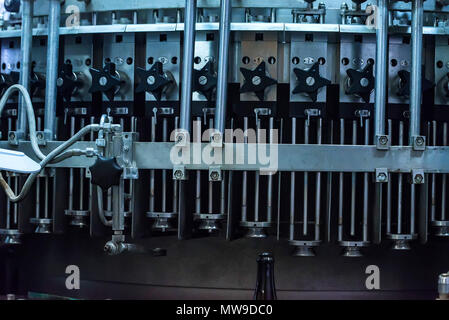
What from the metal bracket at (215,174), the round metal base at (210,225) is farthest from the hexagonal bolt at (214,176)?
the round metal base at (210,225)

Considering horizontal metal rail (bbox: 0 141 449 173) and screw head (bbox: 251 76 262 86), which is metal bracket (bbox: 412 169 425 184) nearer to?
horizontal metal rail (bbox: 0 141 449 173)

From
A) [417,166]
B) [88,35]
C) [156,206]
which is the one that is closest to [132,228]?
[156,206]

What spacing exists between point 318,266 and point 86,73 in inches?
51.6

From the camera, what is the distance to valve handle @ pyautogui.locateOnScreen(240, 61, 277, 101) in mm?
2963

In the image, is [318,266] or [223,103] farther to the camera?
[318,266]

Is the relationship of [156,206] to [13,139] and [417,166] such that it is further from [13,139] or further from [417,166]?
[417,166]

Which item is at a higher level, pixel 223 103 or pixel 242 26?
pixel 242 26

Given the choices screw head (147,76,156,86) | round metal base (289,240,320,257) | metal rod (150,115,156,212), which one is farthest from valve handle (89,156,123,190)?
round metal base (289,240,320,257)

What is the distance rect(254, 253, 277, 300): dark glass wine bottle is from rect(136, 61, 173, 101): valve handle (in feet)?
2.62

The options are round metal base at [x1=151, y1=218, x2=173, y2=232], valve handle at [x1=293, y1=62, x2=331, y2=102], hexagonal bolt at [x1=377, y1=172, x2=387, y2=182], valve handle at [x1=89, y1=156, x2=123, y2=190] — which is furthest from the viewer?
round metal base at [x1=151, y1=218, x2=173, y2=232]

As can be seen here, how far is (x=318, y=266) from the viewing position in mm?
3219

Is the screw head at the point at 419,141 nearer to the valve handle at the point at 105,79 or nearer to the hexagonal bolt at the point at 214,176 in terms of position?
the hexagonal bolt at the point at 214,176
